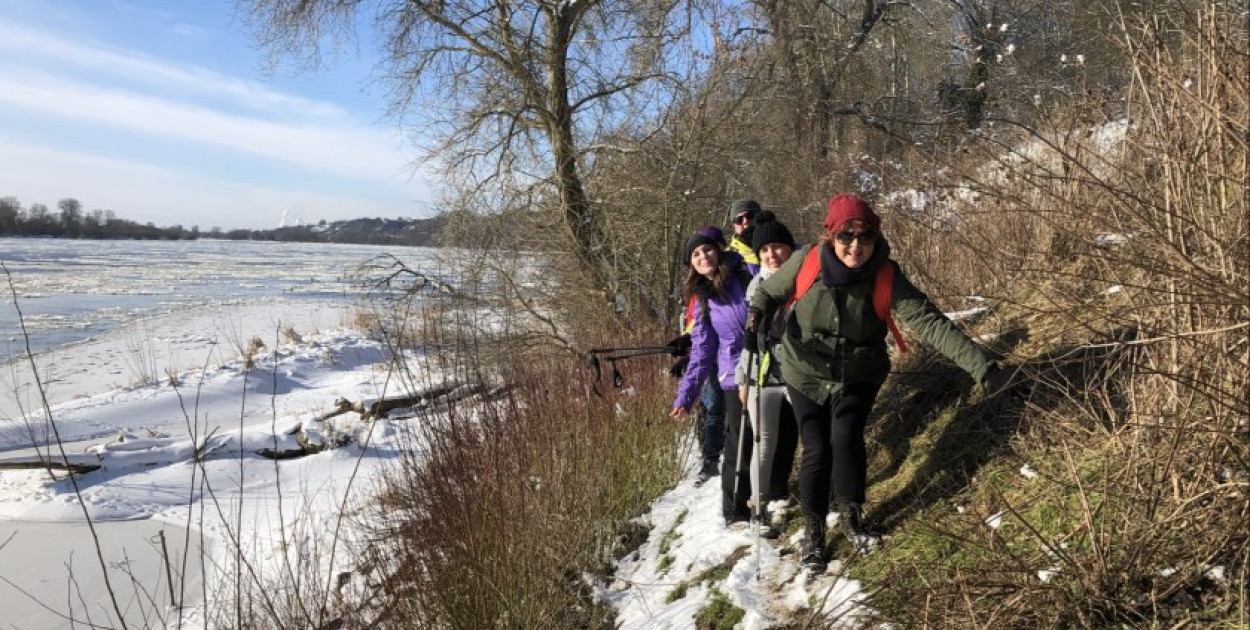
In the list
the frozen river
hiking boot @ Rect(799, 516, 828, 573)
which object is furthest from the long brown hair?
the frozen river

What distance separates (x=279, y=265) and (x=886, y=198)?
4674 cm

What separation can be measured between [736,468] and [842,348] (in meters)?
0.93

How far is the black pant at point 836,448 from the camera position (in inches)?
110

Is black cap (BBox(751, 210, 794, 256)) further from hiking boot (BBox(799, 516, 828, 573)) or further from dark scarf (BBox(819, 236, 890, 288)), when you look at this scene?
hiking boot (BBox(799, 516, 828, 573))

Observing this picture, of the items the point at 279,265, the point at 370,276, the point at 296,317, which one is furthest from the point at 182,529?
the point at 279,265

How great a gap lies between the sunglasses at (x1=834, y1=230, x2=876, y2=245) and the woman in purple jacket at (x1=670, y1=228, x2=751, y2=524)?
1108mm

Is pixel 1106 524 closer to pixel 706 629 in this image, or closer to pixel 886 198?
pixel 706 629

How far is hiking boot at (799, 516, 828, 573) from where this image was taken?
2709 mm

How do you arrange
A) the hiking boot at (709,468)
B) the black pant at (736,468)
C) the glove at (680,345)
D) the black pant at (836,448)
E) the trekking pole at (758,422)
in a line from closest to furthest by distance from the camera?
the black pant at (836,448), the trekking pole at (758,422), the black pant at (736,468), the glove at (680,345), the hiking boot at (709,468)

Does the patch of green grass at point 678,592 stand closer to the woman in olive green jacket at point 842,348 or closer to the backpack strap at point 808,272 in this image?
the woman in olive green jacket at point 842,348

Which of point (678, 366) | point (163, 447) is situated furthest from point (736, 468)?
point (163, 447)

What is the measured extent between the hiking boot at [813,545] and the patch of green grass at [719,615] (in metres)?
0.30

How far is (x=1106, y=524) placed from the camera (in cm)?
194

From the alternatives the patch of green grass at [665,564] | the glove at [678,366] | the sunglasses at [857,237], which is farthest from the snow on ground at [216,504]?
the sunglasses at [857,237]
